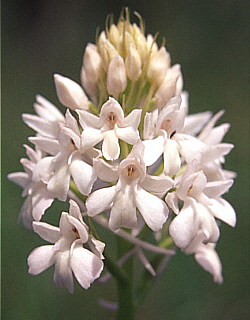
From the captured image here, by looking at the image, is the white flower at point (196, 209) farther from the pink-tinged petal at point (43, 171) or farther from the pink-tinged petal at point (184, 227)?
the pink-tinged petal at point (43, 171)

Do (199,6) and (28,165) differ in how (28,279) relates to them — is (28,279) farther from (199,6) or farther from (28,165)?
(199,6)

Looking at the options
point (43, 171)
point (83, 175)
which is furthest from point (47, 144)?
point (83, 175)

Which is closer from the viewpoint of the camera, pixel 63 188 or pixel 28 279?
pixel 63 188

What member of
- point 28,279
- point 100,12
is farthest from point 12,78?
point 28,279

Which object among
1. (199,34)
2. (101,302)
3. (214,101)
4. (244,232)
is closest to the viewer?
(101,302)

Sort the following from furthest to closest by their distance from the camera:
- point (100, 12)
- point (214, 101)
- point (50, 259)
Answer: point (100, 12)
point (214, 101)
point (50, 259)

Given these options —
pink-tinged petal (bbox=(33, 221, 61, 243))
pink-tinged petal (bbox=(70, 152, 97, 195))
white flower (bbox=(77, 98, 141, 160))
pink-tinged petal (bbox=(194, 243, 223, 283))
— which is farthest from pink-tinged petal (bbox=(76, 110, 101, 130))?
pink-tinged petal (bbox=(194, 243, 223, 283))

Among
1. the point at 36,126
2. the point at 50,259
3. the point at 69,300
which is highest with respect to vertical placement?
the point at 36,126
